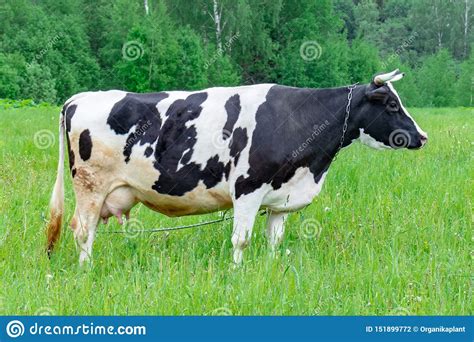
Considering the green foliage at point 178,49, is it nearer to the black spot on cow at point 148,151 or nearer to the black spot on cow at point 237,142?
the black spot on cow at point 148,151

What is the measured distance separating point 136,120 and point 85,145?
489 millimetres

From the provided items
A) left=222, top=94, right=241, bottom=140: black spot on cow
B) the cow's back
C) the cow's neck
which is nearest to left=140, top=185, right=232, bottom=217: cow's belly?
the cow's back

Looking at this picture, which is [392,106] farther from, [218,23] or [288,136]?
[218,23]

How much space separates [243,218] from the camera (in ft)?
17.6

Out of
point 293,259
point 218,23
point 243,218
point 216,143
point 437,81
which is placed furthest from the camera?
point 437,81

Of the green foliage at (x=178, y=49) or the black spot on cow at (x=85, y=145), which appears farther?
the green foliage at (x=178, y=49)

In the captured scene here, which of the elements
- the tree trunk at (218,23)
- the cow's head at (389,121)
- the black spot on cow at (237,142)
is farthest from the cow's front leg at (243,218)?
the tree trunk at (218,23)

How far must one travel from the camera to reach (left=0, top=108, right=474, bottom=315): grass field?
404cm

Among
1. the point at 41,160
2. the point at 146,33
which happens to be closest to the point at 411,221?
the point at 41,160

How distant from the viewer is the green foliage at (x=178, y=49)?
120 ft

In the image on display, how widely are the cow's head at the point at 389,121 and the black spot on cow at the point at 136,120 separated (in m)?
1.81

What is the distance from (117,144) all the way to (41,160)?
15.9 feet

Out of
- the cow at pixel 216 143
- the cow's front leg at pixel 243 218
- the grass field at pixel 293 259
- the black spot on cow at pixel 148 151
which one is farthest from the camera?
the black spot on cow at pixel 148 151

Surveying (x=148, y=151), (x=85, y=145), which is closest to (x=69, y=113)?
(x=85, y=145)
